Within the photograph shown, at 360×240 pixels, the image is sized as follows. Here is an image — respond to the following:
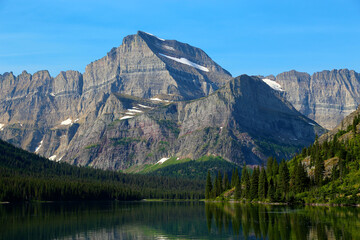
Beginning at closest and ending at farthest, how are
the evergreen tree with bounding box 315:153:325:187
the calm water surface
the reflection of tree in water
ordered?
the reflection of tree in water < the calm water surface < the evergreen tree with bounding box 315:153:325:187

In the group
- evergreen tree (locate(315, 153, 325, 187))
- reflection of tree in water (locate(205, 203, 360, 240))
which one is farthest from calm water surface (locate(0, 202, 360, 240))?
evergreen tree (locate(315, 153, 325, 187))

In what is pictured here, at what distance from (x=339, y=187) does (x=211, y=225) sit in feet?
225

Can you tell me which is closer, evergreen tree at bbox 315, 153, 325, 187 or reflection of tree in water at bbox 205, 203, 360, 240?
reflection of tree in water at bbox 205, 203, 360, 240

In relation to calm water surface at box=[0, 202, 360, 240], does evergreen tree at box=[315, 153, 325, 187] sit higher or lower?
higher

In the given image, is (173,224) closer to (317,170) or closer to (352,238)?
(352,238)

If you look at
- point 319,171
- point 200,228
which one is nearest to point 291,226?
point 200,228

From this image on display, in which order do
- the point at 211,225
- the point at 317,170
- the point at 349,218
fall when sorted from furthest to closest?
1. the point at 317,170
2. the point at 211,225
3. the point at 349,218

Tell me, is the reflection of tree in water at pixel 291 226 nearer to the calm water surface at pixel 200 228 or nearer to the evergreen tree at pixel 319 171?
the calm water surface at pixel 200 228

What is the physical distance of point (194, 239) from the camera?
104 metres

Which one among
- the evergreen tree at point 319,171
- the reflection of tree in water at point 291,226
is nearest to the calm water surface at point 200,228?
the reflection of tree in water at point 291,226

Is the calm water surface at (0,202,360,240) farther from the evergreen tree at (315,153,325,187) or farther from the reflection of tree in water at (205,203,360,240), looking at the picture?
the evergreen tree at (315,153,325,187)

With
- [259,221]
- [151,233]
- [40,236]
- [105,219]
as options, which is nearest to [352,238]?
[259,221]

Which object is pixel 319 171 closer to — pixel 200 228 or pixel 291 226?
pixel 291 226

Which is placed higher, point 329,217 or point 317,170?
point 317,170
